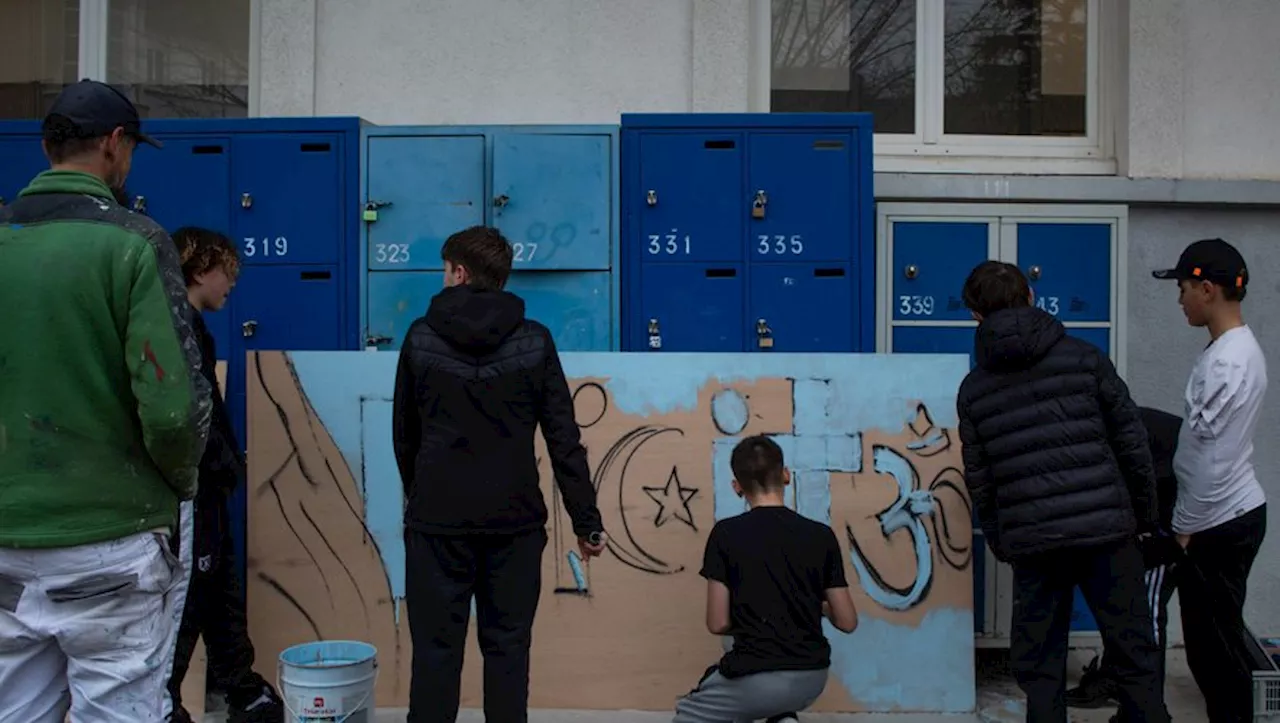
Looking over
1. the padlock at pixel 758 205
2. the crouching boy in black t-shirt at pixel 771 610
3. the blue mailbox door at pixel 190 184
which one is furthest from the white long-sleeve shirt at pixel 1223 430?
the blue mailbox door at pixel 190 184

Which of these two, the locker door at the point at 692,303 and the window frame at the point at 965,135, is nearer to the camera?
the locker door at the point at 692,303

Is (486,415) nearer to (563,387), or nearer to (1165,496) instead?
(563,387)

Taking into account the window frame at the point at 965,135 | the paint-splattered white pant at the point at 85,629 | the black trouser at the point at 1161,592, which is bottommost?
the black trouser at the point at 1161,592

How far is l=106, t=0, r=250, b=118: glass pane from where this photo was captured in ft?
20.8

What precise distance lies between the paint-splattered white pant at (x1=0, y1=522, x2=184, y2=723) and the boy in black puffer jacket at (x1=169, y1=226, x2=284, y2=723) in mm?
1482

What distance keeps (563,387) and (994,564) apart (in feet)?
8.44

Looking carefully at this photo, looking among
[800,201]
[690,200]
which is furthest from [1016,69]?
[690,200]

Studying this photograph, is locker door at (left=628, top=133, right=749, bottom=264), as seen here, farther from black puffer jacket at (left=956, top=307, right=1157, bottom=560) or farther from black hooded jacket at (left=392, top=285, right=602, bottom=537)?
black hooded jacket at (left=392, top=285, right=602, bottom=537)

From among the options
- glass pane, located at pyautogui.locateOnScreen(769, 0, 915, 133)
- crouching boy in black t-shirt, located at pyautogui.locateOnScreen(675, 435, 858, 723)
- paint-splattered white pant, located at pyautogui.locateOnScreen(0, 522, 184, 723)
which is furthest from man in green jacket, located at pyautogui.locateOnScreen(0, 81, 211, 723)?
glass pane, located at pyautogui.locateOnScreen(769, 0, 915, 133)

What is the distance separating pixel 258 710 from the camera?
4.36 m

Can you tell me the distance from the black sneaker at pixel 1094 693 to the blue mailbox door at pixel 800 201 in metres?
1.97

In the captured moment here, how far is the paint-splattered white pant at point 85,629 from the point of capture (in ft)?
8.20

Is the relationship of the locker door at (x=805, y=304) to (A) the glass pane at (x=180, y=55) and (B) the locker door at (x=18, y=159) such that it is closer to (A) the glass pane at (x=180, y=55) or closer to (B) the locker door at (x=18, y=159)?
(A) the glass pane at (x=180, y=55)

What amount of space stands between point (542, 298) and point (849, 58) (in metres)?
2.24
